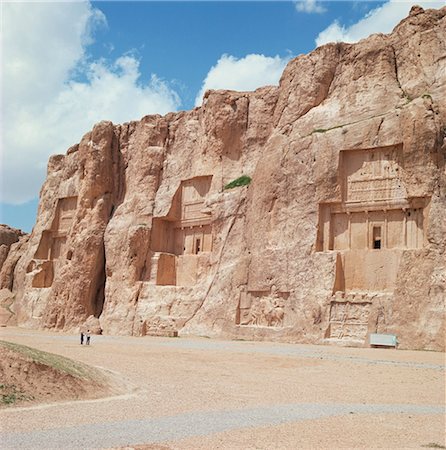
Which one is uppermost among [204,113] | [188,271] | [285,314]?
[204,113]

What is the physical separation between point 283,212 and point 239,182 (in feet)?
16.3

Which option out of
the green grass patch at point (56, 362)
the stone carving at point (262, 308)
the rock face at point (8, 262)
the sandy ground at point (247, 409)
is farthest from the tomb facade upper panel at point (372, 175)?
the rock face at point (8, 262)

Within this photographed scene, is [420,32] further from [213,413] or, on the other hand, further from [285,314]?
[213,413]

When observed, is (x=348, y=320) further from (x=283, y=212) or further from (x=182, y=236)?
(x=182, y=236)

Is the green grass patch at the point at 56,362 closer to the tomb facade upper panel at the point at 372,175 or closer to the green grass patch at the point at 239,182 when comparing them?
the tomb facade upper panel at the point at 372,175

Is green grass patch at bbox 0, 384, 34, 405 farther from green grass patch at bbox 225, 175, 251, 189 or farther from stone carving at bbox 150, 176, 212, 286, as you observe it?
stone carving at bbox 150, 176, 212, 286

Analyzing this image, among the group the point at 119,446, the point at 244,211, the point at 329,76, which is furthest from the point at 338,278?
the point at 119,446

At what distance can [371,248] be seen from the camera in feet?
103

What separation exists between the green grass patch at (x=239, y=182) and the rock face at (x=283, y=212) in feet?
1.60

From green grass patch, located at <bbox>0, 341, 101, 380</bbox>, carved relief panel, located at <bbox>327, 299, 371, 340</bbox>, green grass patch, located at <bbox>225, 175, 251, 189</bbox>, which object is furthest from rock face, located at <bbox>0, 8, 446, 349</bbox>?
green grass patch, located at <bbox>0, 341, 101, 380</bbox>

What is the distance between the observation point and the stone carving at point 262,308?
32.9 m

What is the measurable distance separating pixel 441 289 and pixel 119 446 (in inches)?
844

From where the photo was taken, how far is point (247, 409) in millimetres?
12008

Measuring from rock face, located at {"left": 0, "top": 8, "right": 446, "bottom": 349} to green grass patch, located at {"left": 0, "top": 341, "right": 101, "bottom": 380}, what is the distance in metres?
17.1
